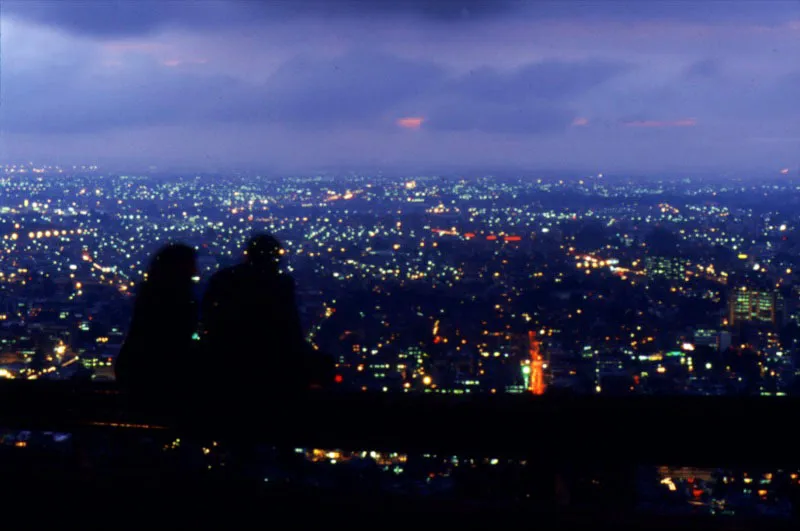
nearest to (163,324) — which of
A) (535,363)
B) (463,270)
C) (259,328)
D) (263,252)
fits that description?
(259,328)

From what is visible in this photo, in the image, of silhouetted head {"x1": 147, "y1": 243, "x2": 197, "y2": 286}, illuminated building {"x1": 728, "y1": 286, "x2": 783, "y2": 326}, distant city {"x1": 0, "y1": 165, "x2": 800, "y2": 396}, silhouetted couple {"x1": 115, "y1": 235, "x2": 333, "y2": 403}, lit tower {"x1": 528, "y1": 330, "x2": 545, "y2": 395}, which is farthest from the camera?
illuminated building {"x1": 728, "y1": 286, "x2": 783, "y2": 326}

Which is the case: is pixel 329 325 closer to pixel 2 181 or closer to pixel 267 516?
pixel 267 516

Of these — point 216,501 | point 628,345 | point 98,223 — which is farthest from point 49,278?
point 216,501

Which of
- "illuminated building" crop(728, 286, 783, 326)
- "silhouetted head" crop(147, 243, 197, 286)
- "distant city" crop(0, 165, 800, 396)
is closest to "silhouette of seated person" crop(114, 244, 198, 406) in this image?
"silhouetted head" crop(147, 243, 197, 286)

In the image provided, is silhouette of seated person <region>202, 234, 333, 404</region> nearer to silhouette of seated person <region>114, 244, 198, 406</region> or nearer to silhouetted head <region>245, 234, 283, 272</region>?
silhouetted head <region>245, 234, 283, 272</region>

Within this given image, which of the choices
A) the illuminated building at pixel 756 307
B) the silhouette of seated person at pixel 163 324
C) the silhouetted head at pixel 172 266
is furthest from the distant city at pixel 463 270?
the silhouetted head at pixel 172 266

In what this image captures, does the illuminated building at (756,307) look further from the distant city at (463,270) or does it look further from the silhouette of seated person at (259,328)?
the silhouette of seated person at (259,328)

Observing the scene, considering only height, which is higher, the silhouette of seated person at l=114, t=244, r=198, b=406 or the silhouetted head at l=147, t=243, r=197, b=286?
the silhouetted head at l=147, t=243, r=197, b=286

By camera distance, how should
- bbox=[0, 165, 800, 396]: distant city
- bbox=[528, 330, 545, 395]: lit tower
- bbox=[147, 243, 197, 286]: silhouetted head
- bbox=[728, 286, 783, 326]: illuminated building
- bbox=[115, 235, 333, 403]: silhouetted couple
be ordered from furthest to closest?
1. bbox=[728, 286, 783, 326]: illuminated building
2. bbox=[0, 165, 800, 396]: distant city
3. bbox=[528, 330, 545, 395]: lit tower
4. bbox=[147, 243, 197, 286]: silhouetted head
5. bbox=[115, 235, 333, 403]: silhouetted couple
